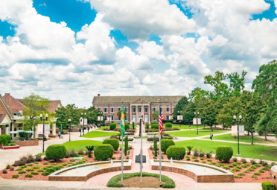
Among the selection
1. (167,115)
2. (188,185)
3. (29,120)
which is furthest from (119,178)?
(167,115)

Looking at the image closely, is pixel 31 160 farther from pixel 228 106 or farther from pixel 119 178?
pixel 228 106

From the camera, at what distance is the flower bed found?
21516 mm

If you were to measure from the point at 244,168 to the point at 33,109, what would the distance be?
128 feet

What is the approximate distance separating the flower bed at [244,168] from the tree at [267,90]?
6.06 metres

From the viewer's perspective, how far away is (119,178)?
2091 cm

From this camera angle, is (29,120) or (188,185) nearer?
(188,185)

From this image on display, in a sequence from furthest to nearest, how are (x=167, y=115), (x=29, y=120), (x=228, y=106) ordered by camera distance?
(x=167, y=115) < (x=228, y=106) < (x=29, y=120)

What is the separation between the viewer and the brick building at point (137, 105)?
11531cm

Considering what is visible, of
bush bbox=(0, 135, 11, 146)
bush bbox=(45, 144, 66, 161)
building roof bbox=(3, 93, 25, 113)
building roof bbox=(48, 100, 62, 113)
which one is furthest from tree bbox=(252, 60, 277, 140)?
→ building roof bbox=(48, 100, 62, 113)

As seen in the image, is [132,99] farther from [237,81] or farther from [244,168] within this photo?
[244,168]

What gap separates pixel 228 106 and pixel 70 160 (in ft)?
110

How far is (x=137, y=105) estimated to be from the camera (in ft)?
379

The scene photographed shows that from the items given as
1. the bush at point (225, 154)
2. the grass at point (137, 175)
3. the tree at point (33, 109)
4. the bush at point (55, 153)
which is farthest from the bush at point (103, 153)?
the tree at point (33, 109)

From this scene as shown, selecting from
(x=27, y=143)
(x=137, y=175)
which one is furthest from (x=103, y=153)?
(x=27, y=143)
